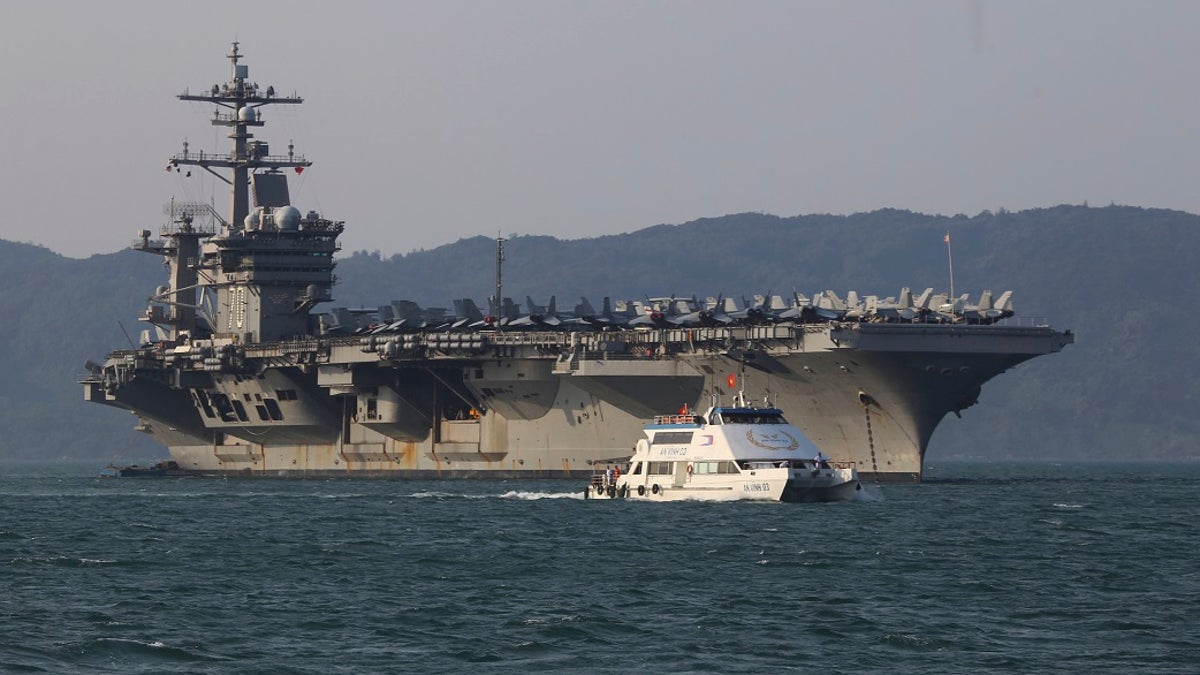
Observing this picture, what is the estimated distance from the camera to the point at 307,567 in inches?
1342

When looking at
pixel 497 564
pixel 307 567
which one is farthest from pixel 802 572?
pixel 307 567

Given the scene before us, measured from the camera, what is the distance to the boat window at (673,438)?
47000mm

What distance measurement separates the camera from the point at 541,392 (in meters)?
64.0

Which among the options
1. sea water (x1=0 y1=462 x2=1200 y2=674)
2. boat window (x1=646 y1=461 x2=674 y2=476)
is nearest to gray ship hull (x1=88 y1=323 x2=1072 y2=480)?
sea water (x1=0 y1=462 x2=1200 y2=674)

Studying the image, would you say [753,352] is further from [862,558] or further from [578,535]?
[862,558]

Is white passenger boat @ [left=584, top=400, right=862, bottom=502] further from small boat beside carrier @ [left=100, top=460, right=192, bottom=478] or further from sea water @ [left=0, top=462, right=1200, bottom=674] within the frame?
small boat beside carrier @ [left=100, top=460, right=192, bottom=478]

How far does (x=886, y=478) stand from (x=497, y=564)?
25.9m

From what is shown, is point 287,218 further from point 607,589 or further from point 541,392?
point 607,589

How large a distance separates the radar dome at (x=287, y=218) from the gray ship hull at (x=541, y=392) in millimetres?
6067

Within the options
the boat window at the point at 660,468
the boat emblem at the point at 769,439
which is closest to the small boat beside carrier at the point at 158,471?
the boat window at the point at 660,468

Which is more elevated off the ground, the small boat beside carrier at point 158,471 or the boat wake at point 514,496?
the small boat beside carrier at point 158,471

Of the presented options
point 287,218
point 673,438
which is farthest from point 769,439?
point 287,218

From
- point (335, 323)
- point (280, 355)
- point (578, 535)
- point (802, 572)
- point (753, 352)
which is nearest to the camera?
point (802, 572)

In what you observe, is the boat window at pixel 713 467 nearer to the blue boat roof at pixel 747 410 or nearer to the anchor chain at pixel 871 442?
the blue boat roof at pixel 747 410
